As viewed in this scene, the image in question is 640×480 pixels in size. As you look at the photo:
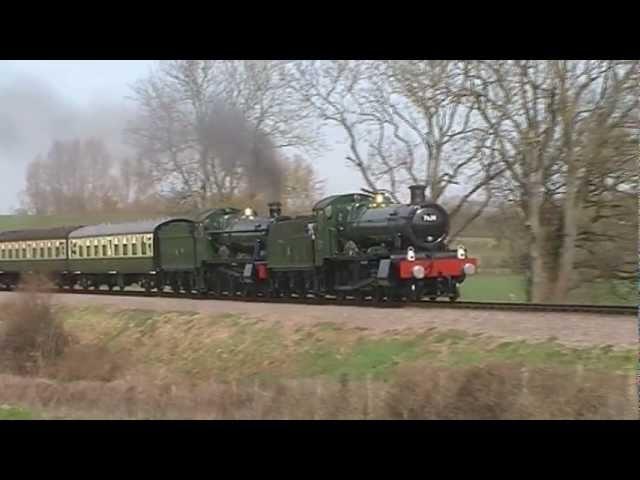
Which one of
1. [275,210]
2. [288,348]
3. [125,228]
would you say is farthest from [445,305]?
[125,228]

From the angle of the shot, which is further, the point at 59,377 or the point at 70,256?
the point at 70,256

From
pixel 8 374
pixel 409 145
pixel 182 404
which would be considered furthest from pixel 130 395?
pixel 409 145

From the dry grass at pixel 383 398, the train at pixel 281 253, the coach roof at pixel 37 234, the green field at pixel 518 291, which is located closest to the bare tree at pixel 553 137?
the green field at pixel 518 291

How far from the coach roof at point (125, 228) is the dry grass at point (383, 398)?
43.8 feet

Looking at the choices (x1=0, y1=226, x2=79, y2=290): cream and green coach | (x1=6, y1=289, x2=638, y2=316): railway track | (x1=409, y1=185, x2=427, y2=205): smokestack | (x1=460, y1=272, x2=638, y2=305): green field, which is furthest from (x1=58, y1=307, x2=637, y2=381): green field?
(x1=0, y1=226, x2=79, y2=290): cream and green coach

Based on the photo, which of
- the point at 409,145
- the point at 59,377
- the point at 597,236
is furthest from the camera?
the point at 409,145

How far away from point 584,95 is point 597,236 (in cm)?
426

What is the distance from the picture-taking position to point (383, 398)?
43.5 ft

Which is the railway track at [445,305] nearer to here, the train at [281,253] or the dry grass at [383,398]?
the train at [281,253]

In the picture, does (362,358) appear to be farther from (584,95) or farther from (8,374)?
(584,95)

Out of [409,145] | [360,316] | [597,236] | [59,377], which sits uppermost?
[409,145]

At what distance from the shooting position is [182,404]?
15.9 meters

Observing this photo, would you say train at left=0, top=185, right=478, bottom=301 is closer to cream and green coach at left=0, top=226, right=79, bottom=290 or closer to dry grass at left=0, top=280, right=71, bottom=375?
cream and green coach at left=0, top=226, right=79, bottom=290
